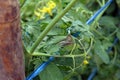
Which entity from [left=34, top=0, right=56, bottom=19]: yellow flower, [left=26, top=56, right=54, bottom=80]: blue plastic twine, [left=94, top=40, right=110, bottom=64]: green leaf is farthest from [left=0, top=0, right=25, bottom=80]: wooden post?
[left=94, top=40, right=110, bottom=64]: green leaf

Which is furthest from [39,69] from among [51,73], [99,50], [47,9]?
[99,50]

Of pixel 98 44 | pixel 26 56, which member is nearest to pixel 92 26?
pixel 98 44

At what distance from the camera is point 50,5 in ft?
3.71

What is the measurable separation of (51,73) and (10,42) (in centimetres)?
29

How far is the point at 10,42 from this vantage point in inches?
29.0

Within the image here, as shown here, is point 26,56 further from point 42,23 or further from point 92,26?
point 92,26

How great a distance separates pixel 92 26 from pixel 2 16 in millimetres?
635

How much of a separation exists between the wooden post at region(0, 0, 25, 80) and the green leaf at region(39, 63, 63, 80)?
0.20m

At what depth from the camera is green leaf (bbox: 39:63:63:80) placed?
992 mm

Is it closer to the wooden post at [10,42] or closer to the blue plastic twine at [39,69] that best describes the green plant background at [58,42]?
the blue plastic twine at [39,69]

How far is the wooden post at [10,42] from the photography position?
2.30 feet

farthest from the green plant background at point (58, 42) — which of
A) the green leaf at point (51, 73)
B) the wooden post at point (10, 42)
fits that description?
the wooden post at point (10, 42)

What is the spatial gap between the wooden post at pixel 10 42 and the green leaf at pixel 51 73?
20 cm

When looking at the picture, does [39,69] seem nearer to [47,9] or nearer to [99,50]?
[47,9]
